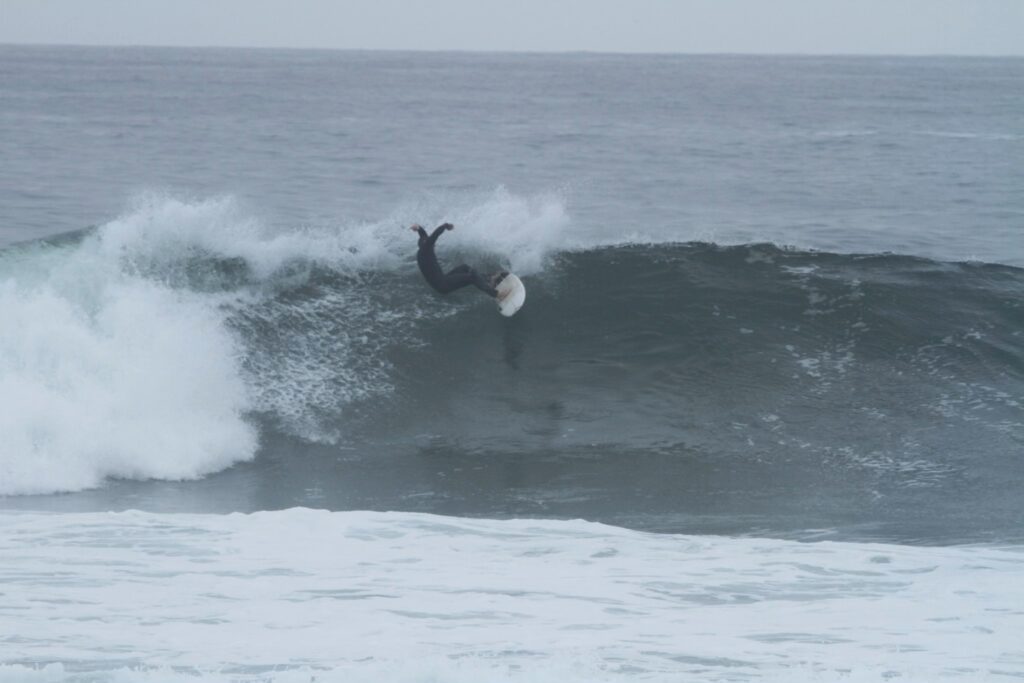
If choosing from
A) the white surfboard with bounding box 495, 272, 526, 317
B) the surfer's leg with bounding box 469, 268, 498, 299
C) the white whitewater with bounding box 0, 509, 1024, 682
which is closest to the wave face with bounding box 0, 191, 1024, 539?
the white surfboard with bounding box 495, 272, 526, 317

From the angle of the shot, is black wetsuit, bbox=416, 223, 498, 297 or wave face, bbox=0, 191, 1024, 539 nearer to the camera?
wave face, bbox=0, 191, 1024, 539

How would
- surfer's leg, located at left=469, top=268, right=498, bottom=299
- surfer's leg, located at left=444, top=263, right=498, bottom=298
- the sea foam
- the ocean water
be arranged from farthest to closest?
surfer's leg, located at left=469, top=268, right=498, bottom=299, surfer's leg, located at left=444, top=263, right=498, bottom=298, the sea foam, the ocean water

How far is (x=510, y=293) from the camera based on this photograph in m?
13.1

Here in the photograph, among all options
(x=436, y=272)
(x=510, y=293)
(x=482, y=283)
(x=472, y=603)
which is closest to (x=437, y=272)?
(x=436, y=272)

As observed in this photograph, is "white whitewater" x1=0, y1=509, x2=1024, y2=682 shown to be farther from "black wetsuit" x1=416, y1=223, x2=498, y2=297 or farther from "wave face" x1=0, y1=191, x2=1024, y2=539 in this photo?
"black wetsuit" x1=416, y1=223, x2=498, y2=297

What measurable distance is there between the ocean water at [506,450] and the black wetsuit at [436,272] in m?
1.18

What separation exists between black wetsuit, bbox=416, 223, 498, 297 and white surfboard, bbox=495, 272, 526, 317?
33.6 inches

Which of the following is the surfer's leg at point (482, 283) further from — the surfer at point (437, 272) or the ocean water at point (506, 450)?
the ocean water at point (506, 450)

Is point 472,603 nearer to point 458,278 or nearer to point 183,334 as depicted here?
point 458,278

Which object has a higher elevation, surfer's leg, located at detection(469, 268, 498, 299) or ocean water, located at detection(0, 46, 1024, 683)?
surfer's leg, located at detection(469, 268, 498, 299)

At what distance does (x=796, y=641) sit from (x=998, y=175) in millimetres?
26764

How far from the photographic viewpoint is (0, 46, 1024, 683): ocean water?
6730mm

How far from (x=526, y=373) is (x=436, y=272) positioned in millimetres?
1754

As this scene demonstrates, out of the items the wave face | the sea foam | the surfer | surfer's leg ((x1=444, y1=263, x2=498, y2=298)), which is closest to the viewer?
the wave face
